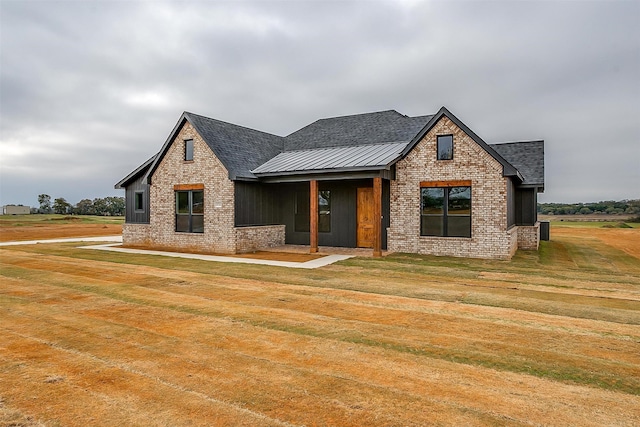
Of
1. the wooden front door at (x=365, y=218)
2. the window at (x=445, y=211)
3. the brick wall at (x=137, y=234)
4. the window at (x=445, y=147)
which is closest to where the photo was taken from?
the window at (x=445, y=211)

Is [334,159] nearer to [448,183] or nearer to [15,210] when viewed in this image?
[448,183]

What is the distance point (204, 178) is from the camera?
16219 mm

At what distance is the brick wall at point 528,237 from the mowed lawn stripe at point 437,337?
1353cm

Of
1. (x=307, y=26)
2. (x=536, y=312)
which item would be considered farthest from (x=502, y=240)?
(x=307, y=26)

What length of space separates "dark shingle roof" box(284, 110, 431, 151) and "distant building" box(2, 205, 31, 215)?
50.3 meters

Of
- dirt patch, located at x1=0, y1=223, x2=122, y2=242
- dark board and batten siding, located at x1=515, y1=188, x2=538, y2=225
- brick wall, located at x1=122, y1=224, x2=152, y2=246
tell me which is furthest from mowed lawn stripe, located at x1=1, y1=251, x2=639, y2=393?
dirt patch, located at x1=0, y1=223, x2=122, y2=242

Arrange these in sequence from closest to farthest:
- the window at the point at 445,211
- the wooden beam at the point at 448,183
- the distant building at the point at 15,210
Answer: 1. the wooden beam at the point at 448,183
2. the window at the point at 445,211
3. the distant building at the point at 15,210

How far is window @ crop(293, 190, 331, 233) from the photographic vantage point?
17.0 meters

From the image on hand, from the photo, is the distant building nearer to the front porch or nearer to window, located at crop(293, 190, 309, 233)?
the front porch

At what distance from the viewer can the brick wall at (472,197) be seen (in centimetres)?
1294

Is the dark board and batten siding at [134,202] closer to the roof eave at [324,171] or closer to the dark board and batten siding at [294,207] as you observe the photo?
the dark board and batten siding at [294,207]

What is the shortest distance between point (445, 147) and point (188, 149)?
Result: 37.2 ft

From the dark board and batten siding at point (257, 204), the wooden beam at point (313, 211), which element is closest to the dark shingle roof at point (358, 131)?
Result: the dark board and batten siding at point (257, 204)

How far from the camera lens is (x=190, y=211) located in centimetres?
1680
